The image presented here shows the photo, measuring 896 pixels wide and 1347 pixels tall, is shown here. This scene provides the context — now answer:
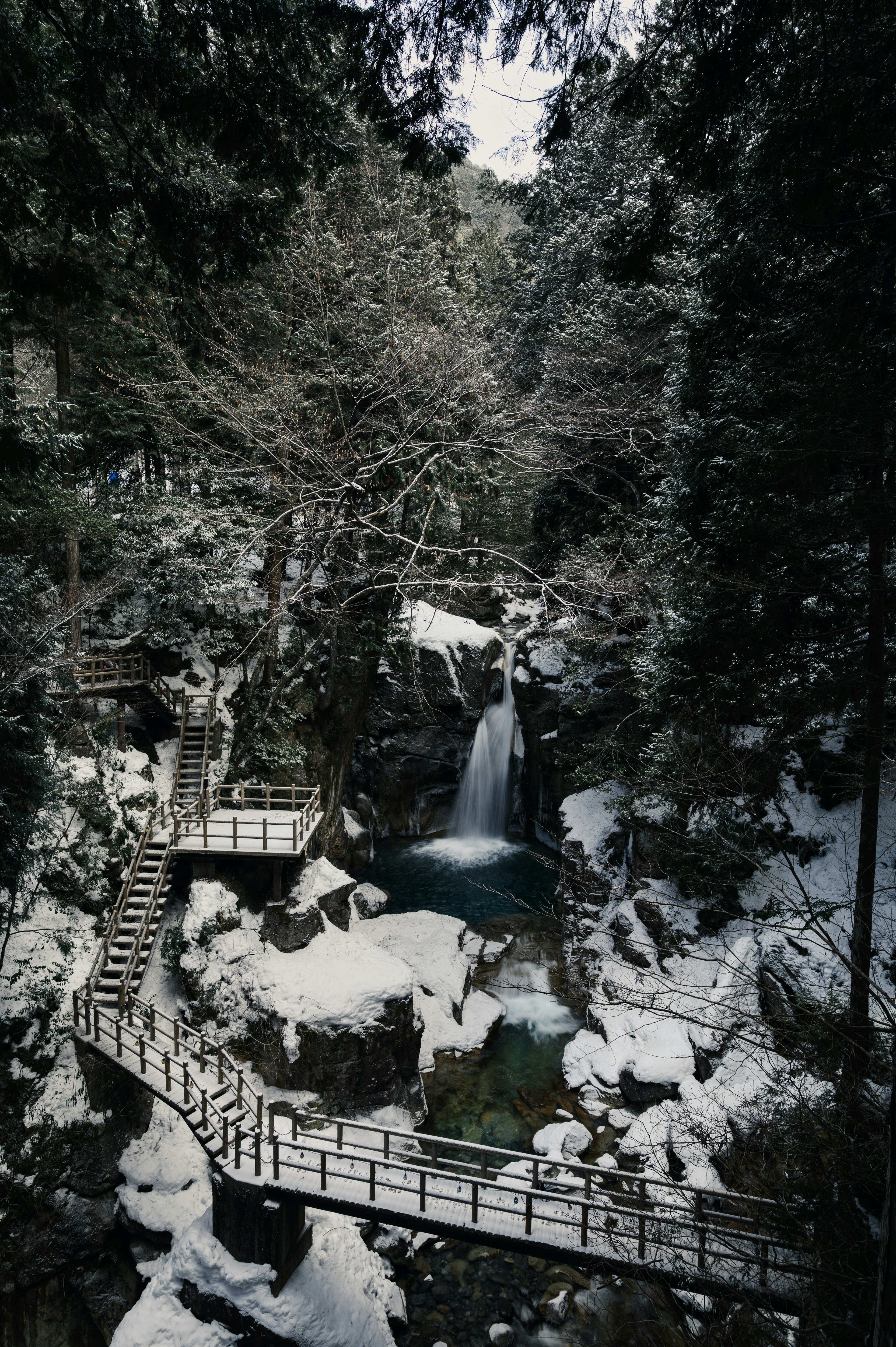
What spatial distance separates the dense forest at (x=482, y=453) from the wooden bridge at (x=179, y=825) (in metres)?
0.56

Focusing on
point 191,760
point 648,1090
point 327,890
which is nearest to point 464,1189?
point 648,1090

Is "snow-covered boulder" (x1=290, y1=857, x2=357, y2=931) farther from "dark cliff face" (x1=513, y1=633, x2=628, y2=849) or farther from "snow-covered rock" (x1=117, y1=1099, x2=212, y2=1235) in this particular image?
"dark cliff face" (x1=513, y1=633, x2=628, y2=849)

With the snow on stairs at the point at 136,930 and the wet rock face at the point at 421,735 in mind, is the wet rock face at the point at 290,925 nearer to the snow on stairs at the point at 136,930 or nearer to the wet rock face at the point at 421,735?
the snow on stairs at the point at 136,930

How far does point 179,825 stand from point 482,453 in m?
11.5

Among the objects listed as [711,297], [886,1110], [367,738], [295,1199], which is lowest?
[295,1199]

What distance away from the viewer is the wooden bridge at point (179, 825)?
35.6 feet

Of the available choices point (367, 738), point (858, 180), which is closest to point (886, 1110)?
point (858, 180)

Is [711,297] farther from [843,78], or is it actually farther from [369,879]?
[369,879]

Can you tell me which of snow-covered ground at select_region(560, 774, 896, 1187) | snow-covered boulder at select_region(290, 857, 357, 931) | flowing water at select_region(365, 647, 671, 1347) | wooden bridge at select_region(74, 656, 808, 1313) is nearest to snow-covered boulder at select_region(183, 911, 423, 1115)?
wooden bridge at select_region(74, 656, 808, 1313)

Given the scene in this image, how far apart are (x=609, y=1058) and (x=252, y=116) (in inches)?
521

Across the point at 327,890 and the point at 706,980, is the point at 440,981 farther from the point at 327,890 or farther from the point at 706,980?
the point at 706,980

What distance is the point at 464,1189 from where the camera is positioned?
8180 mm

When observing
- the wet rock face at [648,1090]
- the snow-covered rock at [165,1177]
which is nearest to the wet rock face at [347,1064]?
the snow-covered rock at [165,1177]

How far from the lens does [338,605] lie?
15000 mm
